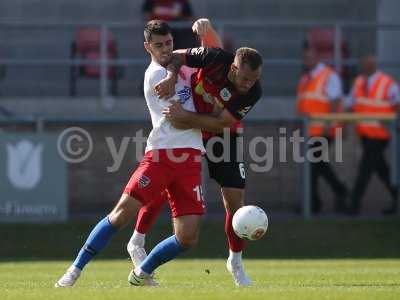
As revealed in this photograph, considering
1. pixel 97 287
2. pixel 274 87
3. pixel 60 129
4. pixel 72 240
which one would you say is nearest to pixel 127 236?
→ pixel 72 240

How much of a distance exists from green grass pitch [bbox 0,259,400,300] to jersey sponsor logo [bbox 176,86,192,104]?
1552mm

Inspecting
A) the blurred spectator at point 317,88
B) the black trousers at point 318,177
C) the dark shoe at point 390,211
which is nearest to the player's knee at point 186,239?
the black trousers at point 318,177

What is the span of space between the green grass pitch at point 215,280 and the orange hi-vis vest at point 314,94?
3569mm

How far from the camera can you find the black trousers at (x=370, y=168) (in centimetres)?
Result: 1703

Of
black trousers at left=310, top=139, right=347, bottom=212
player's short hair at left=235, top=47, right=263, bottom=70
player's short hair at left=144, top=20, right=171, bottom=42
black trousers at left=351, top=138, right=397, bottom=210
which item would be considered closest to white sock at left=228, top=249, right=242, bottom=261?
player's short hair at left=235, top=47, right=263, bottom=70

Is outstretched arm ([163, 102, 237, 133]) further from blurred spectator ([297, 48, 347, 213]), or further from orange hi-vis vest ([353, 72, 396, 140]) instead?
orange hi-vis vest ([353, 72, 396, 140])

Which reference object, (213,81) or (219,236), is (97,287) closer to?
(213,81)

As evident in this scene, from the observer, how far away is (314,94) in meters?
18.2

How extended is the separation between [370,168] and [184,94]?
7351mm

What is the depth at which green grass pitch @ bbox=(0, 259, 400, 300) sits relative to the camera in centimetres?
920

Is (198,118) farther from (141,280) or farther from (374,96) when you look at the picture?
(374,96)

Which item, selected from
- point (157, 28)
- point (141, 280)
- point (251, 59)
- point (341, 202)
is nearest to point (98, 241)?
point (141, 280)

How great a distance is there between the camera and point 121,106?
1884 centimetres

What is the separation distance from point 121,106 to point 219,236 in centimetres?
333
